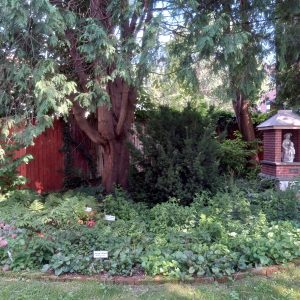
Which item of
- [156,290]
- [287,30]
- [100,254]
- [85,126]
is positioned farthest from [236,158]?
[156,290]

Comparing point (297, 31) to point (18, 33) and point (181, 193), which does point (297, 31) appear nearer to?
point (181, 193)

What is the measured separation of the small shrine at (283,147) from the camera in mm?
9305

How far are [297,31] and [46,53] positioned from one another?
3732 millimetres

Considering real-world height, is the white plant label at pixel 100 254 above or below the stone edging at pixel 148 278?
above

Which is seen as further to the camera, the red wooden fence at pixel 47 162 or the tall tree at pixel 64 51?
the red wooden fence at pixel 47 162

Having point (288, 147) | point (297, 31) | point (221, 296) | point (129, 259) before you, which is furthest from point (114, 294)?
point (288, 147)

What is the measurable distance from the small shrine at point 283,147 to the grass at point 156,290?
17.3 ft

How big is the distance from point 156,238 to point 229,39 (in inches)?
106

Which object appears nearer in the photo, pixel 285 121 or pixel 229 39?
pixel 229 39

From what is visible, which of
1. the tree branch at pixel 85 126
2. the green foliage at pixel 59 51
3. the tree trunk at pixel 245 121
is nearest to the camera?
the green foliage at pixel 59 51

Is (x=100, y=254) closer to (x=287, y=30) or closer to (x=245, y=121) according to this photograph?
(x=287, y=30)

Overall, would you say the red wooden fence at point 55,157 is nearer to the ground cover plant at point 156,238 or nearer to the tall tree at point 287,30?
the ground cover plant at point 156,238

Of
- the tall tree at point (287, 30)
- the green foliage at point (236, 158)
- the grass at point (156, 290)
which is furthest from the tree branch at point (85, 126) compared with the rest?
the green foliage at point (236, 158)

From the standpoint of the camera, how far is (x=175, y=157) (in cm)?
688
